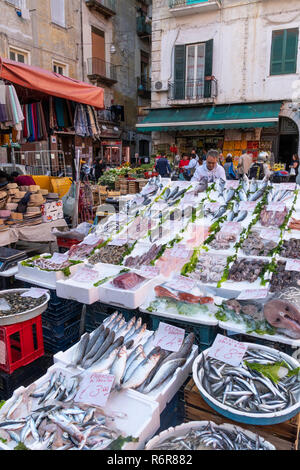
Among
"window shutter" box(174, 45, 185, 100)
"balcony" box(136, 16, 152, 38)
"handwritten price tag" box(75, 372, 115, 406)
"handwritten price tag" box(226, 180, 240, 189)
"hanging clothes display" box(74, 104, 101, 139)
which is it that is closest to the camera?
"handwritten price tag" box(75, 372, 115, 406)

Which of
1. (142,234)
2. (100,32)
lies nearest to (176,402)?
(142,234)

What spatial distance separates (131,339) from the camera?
263 centimetres

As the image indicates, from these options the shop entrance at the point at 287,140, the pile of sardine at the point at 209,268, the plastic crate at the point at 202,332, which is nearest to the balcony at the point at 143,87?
the shop entrance at the point at 287,140

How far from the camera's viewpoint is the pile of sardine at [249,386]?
1950 millimetres

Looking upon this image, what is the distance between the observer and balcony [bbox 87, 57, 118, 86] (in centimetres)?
2028

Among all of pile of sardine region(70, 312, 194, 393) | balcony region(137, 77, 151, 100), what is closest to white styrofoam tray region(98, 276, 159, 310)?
pile of sardine region(70, 312, 194, 393)

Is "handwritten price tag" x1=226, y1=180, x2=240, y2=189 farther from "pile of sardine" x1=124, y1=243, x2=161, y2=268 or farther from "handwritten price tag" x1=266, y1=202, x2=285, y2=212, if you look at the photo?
"pile of sardine" x1=124, y1=243, x2=161, y2=268

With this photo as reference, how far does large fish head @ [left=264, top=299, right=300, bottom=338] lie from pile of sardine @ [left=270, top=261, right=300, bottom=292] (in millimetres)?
421

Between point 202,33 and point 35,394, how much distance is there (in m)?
18.4

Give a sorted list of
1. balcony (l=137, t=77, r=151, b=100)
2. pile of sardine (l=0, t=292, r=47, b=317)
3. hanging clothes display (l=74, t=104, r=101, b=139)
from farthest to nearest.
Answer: balcony (l=137, t=77, r=151, b=100), hanging clothes display (l=74, t=104, r=101, b=139), pile of sardine (l=0, t=292, r=47, b=317)

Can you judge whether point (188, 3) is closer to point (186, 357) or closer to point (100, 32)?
point (100, 32)

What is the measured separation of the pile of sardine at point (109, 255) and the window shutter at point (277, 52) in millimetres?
14725

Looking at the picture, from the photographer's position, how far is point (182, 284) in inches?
122

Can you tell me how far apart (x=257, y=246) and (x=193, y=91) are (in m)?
15.5
